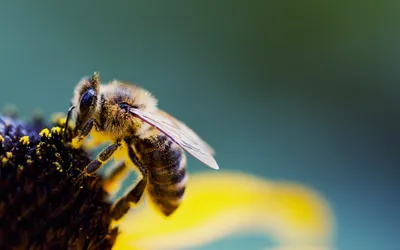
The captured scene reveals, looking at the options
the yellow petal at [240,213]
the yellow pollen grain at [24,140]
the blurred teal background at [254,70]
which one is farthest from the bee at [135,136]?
the blurred teal background at [254,70]

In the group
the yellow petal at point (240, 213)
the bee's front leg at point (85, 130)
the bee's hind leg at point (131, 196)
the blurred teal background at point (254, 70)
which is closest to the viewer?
the bee's front leg at point (85, 130)

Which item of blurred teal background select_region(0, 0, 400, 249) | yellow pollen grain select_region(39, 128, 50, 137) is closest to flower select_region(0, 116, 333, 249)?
yellow pollen grain select_region(39, 128, 50, 137)

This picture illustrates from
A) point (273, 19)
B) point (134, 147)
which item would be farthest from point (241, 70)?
point (134, 147)

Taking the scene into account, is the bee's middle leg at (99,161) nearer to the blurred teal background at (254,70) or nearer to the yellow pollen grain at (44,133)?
the yellow pollen grain at (44,133)

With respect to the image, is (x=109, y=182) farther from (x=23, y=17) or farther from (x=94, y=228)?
(x=23, y=17)

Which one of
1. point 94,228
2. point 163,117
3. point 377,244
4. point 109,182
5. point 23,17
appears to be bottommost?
point 94,228

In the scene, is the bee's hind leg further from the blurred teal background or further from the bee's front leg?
the blurred teal background
